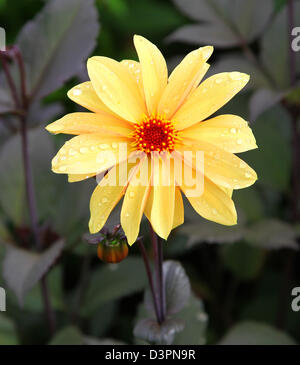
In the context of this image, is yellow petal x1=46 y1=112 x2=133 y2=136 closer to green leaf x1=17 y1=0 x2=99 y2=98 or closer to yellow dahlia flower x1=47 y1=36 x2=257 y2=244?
yellow dahlia flower x1=47 y1=36 x2=257 y2=244

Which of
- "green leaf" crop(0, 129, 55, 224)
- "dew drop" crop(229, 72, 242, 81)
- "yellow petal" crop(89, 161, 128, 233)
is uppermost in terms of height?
"dew drop" crop(229, 72, 242, 81)

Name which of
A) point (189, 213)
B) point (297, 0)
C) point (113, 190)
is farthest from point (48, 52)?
point (297, 0)

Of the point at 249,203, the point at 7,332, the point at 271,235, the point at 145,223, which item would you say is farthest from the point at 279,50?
the point at 7,332

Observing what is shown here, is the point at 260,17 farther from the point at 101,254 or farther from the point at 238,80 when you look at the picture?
the point at 101,254

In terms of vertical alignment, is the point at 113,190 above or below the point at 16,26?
below

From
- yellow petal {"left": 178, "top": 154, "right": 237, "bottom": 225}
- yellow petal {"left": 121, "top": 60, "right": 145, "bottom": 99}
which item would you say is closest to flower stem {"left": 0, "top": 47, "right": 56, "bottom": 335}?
yellow petal {"left": 121, "top": 60, "right": 145, "bottom": 99}

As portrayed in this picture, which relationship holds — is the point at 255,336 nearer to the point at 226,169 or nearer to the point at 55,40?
the point at 226,169
